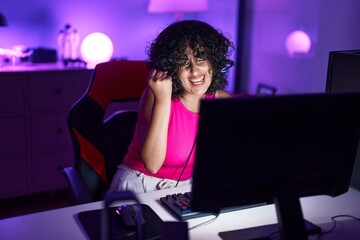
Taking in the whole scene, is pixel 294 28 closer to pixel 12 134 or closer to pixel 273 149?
pixel 12 134

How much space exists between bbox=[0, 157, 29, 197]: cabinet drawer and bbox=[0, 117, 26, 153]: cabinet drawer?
76 mm

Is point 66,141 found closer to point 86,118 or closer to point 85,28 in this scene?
point 85,28

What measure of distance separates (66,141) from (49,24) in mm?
933

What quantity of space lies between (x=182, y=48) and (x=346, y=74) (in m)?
0.60

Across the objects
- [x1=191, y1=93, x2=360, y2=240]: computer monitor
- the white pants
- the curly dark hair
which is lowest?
the white pants

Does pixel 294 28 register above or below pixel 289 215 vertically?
above

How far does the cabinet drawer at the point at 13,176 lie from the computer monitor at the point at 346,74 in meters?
2.19

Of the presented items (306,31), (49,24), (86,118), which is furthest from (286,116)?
(49,24)

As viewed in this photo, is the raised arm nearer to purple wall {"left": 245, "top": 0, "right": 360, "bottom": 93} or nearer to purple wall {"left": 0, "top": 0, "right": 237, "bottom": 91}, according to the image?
purple wall {"left": 245, "top": 0, "right": 360, "bottom": 93}

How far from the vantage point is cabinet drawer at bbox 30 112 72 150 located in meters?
3.08

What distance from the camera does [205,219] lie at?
136cm

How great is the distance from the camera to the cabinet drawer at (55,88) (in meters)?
3.01

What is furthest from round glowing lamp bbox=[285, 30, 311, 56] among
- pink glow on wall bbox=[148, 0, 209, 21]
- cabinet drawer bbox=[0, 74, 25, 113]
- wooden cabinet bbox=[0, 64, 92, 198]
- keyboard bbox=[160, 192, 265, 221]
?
keyboard bbox=[160, 192, 265, 221]

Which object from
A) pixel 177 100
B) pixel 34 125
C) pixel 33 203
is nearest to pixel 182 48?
pixel 177 100
